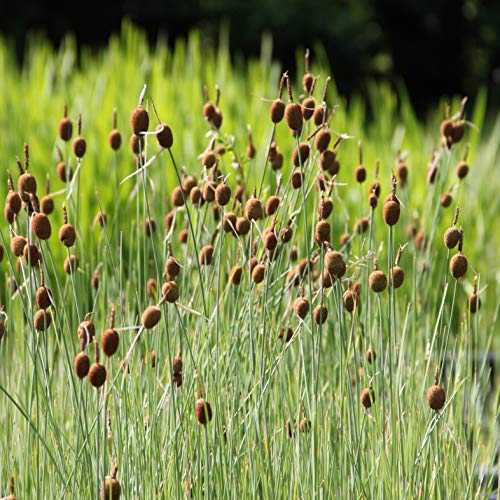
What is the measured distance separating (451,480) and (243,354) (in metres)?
0.49

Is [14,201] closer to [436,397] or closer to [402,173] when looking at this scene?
[436,397]

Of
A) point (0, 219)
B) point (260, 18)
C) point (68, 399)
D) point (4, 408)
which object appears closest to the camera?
point (4, 408)

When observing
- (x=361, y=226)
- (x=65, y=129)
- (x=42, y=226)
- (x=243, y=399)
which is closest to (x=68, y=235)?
(x=42, y=226)

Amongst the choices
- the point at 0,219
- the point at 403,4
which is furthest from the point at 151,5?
the point at 0,219

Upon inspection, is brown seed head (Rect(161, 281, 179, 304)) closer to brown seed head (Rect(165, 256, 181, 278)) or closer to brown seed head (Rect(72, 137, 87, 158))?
brown seed head (Rect(165, 256, 181, 278))

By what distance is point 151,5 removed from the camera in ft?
38.0

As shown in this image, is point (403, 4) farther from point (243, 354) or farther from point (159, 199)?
point (243, 354)

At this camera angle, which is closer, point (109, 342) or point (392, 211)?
point (109, 342)

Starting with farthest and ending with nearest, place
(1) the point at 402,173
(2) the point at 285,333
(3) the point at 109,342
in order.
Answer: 1. (1) the point at 402,173
2. (2) the point at 285,333
3. (3) the point at 109,342

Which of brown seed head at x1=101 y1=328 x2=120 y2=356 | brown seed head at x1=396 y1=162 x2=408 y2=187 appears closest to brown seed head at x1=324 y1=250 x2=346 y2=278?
brown seed head at x1=101 y1=328 x2=120 y2=356

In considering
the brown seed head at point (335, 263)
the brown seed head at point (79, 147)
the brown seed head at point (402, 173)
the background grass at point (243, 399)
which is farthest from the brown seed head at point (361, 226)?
the brown seed head at point (335, 263)

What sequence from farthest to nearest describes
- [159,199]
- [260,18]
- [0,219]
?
A: 1. [260,18]
2. [0,219]
3. [159,199]

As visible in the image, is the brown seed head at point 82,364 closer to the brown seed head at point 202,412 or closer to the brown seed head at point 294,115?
the brown seed head at point 202,412

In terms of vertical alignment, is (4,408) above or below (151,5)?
below
